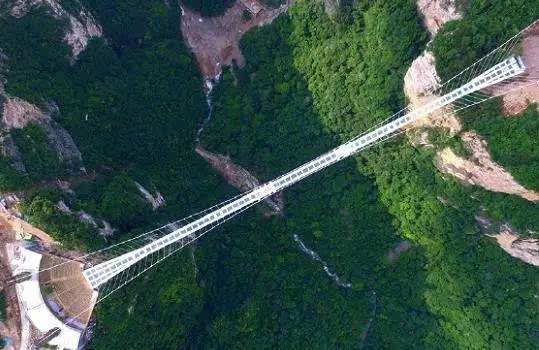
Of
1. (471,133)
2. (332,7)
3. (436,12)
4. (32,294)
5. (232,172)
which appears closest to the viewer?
(32,294)

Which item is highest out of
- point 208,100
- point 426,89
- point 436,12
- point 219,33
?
point 219,33

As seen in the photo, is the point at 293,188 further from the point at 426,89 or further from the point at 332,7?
the point at 332,7

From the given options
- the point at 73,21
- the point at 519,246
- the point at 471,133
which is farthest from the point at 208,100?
the point at 519,246

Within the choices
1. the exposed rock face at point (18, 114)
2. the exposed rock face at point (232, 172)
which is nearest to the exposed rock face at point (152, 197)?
the exposed rock face at point (232, 172)

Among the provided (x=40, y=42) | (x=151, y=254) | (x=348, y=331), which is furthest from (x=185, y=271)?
(x=40, y=42)

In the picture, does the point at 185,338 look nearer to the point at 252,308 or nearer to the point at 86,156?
the point at 252,308

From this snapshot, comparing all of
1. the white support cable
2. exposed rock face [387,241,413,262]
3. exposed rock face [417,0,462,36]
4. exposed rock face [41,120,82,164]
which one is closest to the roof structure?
the white support cable

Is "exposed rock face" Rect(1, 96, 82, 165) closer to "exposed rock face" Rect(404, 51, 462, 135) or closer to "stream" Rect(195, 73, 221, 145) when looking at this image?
"stream" Rect(195, 73, 221, 145)
